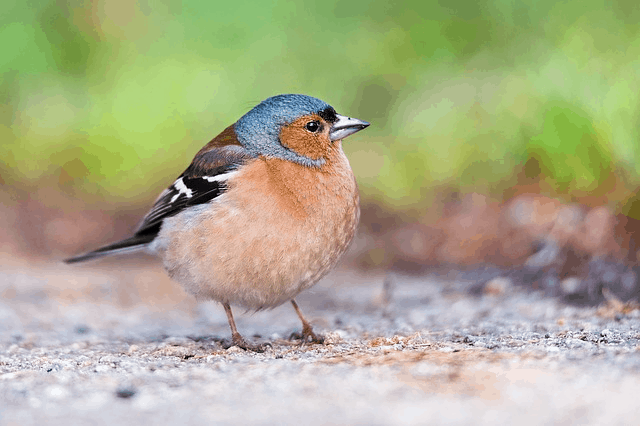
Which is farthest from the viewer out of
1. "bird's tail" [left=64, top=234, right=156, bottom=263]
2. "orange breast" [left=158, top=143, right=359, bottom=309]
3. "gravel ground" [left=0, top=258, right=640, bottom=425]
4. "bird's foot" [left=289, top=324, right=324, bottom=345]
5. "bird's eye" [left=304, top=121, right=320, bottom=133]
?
"bird's tail" [left=64, top=234, right=156, bottom=263]

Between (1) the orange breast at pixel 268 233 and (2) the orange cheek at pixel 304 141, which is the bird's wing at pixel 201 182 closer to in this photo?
(1) the orange breast at pixel 268 233

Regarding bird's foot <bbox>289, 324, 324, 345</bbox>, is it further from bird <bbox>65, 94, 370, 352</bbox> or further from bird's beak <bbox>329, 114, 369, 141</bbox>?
bird's beak <bbox>329, 114, 369, 141</bbox>

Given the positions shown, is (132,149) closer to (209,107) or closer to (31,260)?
(209,107)

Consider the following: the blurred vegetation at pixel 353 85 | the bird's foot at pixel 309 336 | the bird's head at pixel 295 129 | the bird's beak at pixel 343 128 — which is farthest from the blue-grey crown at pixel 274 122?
the blurred vegetation at pixel 353 85

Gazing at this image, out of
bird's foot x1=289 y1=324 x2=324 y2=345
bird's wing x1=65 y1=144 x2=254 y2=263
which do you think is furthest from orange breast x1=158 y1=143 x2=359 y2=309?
bird's foot x1=289 y1=324 x2=324 y2=345

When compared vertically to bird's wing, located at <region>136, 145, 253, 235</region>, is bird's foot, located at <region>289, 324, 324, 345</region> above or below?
below

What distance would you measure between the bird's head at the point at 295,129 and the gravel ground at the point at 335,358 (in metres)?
1.03

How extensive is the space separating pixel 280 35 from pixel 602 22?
319cm

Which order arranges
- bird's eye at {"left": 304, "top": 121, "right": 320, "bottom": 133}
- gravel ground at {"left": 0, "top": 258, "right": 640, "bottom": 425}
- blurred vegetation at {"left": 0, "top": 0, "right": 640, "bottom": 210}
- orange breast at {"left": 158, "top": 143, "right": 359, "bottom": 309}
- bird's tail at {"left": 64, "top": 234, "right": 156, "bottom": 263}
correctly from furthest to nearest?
blurred vegetation at {"left": 0, "top": 0, "right": 640, "bottom": 210}, bird's tail at {"left": 64, "top": 234, "right": 156, "bottom": 263}, bird's eye at {"left": 304, "top": 121, "right": 320, "bottom": 133}, orange breast at {"left": 158, "top": 143, "right": 359, "bottom": 309}, gravel ground at {"left": 0, "top": 258, "right": 640, "bottom": 425}

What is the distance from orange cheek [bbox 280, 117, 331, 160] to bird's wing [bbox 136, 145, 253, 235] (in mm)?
230

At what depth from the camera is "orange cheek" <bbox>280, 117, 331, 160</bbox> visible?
16.5 ft

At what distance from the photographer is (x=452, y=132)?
7.96 m

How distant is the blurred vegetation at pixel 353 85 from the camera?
7.16 meters

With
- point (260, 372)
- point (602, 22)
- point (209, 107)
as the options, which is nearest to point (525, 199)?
point (602, 22)
